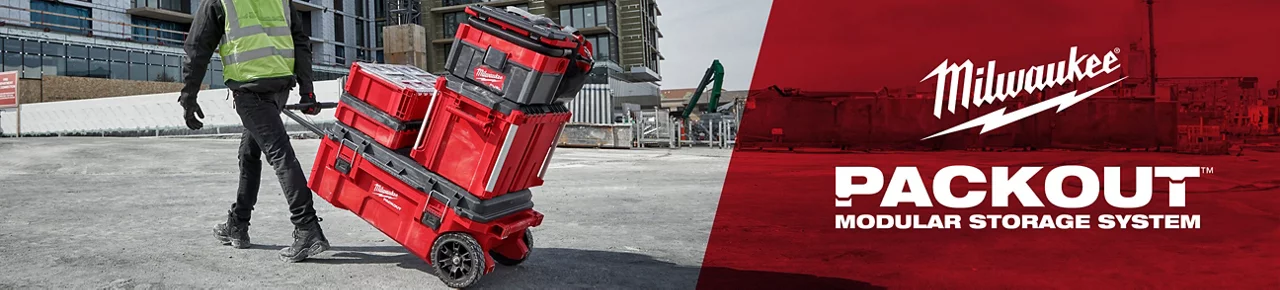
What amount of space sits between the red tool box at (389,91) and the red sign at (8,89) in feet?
102

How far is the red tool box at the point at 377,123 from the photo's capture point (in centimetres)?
380

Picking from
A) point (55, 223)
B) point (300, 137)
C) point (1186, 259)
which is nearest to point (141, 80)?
point (300, 137)

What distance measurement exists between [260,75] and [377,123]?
0.83 meters

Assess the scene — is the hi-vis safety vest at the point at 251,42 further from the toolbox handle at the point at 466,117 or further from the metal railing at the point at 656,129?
the metal railing at the point at 656,129

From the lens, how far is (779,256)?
4.54 meters

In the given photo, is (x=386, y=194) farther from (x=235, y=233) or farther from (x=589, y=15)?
(x=589, y=15)

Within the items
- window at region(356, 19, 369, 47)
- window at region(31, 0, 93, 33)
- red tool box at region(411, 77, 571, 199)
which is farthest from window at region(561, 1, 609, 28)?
red tool box at region(411, 77, 571, 199)

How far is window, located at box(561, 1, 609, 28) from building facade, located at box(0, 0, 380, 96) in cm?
1508

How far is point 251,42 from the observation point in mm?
4176

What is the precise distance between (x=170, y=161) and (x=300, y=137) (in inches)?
457

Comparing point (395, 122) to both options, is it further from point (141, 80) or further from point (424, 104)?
point (141, 80)

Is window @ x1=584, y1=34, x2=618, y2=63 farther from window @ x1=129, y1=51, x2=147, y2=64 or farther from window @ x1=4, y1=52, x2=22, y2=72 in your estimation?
window @ x1=4, y1=52, x2=22, y2=72

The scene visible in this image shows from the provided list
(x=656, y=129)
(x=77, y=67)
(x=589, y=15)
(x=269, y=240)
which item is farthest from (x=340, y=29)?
(x=269, y=240)

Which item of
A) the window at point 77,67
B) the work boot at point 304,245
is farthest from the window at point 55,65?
the work boot at point 304,245
